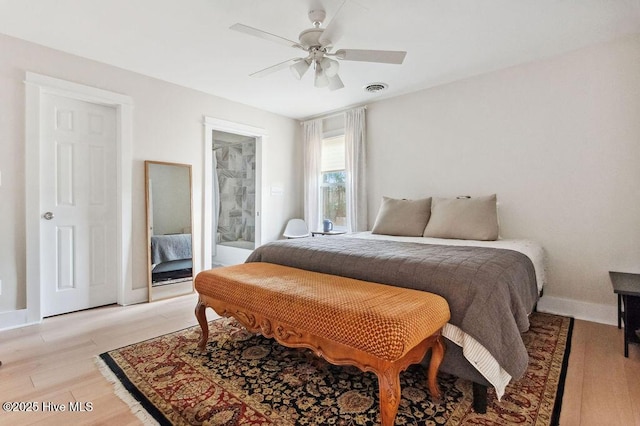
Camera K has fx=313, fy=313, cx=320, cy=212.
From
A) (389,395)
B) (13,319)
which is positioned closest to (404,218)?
(389,395)

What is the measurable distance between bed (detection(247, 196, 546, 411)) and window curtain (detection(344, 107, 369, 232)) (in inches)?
73.8

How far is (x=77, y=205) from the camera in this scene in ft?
9.74

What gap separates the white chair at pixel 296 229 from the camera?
4.68m

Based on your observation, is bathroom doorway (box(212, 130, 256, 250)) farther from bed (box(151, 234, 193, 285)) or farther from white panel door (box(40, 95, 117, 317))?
white panel door (box(40, 95, 117, 317))

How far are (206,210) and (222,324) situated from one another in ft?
5.60

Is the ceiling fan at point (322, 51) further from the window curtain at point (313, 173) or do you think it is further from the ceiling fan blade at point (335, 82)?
the window curtain at point (313, 173)

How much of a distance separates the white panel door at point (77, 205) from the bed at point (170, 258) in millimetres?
374

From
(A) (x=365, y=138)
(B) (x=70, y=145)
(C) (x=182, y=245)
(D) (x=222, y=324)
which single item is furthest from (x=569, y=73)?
(B) (x=70, y=145)

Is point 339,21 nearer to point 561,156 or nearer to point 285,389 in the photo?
point 285,389

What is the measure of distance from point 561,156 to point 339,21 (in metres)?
2.38

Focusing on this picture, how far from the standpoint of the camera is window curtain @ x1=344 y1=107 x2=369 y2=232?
13.6 feet

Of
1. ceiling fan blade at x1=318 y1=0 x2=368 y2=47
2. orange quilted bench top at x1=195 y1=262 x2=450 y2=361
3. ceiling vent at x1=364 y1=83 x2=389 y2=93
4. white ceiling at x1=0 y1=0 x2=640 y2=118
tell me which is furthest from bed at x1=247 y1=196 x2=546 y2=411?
ceiling vent at x1=364 y1=83 x2=389 y2=93

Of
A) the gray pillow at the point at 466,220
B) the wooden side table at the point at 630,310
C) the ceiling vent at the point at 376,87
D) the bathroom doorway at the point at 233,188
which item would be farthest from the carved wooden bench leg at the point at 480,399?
the bathroom doorway at the point at 233,188

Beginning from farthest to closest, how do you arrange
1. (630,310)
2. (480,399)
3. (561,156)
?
(561,156), (630,310), (480,399)
